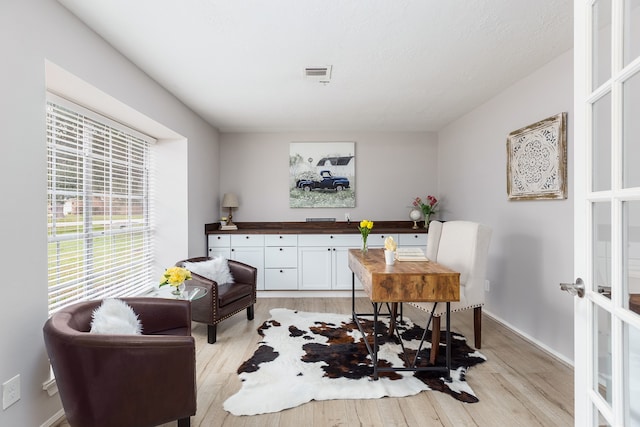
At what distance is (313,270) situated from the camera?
440 centimetres

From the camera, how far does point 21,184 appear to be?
1605 millimetres

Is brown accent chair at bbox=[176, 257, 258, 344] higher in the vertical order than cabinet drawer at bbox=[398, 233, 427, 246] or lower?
lower

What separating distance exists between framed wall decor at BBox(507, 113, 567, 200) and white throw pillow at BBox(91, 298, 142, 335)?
3.15 m

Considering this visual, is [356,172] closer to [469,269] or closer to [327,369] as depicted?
[469,269]

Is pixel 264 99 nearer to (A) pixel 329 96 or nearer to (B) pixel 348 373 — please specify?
(A) pixel 329 96

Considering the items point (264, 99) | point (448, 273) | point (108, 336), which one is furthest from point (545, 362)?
point (264, 99)

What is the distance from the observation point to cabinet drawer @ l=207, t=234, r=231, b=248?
4.35m

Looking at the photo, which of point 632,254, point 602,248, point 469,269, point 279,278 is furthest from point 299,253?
point 632,254

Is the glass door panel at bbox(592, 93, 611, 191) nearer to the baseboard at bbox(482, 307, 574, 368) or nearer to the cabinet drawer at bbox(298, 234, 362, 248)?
the baseboard at bbox(482, 307, 574, 368)

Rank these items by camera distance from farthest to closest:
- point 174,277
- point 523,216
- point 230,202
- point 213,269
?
point 230,202
point 213,269
point 523,216
point 174,277

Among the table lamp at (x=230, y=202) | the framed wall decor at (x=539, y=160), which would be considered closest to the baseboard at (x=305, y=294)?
the table lamp at (x=230, y=202)

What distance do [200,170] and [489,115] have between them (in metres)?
3.45

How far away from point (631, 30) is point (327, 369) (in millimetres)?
2364

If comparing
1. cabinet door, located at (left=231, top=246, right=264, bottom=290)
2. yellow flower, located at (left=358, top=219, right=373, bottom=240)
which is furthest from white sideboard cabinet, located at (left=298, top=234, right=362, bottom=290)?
yellow flower, located at (left=358, top=219, right=373, bottom=240)
